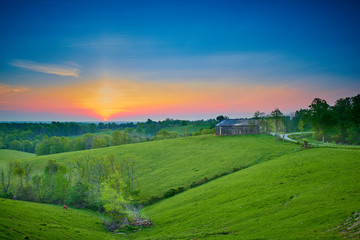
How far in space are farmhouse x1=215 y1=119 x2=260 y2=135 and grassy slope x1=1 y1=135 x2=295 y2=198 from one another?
23.6ft

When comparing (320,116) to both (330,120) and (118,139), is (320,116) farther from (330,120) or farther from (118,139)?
(118,139)

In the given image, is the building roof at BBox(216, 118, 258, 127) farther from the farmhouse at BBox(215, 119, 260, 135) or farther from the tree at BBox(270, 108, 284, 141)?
the tree at BBox(270, 108, 284, 141)

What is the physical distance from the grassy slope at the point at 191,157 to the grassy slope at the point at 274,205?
484 inches

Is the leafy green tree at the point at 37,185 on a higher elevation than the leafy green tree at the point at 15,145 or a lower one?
lower

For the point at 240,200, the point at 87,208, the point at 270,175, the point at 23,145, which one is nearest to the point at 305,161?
the point at 270,175

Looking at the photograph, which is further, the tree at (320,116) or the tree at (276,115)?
the tree at (276,115)

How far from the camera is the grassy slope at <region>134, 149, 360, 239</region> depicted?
23.4 meters

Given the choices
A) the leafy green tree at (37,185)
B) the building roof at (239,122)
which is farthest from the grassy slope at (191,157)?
the leafy green tree at (37,185)

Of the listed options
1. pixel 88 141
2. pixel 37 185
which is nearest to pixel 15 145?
pixel 88 141

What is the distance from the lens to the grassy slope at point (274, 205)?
23.4 metres

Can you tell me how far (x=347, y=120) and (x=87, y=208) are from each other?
10798 cm

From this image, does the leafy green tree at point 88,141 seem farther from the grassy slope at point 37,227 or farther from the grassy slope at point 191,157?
the grassy slope at point 37,227

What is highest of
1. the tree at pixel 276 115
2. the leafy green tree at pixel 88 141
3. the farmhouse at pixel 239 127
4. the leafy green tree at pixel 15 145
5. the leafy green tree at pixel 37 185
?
the tree at pixel 276 115

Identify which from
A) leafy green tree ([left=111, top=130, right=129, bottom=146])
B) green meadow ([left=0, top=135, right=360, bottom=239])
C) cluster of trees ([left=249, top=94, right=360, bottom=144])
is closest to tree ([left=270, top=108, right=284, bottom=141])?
cluster of trees ([left=249, top=94, right=360, bottom=144])
